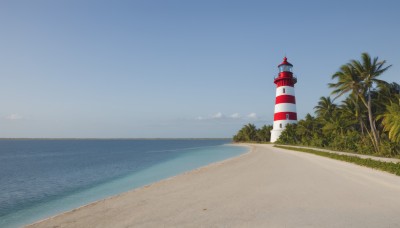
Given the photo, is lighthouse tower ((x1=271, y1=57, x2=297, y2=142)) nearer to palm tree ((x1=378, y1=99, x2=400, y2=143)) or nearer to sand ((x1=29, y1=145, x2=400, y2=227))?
palm tree ((x1=378, y1=99, x2=400, y2=143))

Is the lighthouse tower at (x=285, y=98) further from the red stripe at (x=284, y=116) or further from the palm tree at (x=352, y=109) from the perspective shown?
the palm tree at (x=352, y=109)

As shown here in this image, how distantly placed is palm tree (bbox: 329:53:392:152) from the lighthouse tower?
19.5 metres

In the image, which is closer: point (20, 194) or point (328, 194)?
point (328, 194)

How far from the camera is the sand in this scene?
285 inches

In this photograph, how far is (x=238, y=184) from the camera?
13.2 metres

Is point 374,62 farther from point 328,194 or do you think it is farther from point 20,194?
point 20,194

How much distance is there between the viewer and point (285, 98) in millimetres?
52531

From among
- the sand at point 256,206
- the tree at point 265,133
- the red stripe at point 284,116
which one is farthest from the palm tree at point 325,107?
the sand at point 256,206

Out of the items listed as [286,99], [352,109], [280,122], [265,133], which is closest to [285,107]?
[286,99]

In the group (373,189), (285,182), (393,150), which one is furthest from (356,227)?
(393,150)

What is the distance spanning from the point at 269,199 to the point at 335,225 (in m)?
3.09

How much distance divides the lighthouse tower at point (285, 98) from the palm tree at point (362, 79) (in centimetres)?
1945

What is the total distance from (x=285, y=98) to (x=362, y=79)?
21.8m

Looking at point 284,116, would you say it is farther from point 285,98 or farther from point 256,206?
point 256,206
